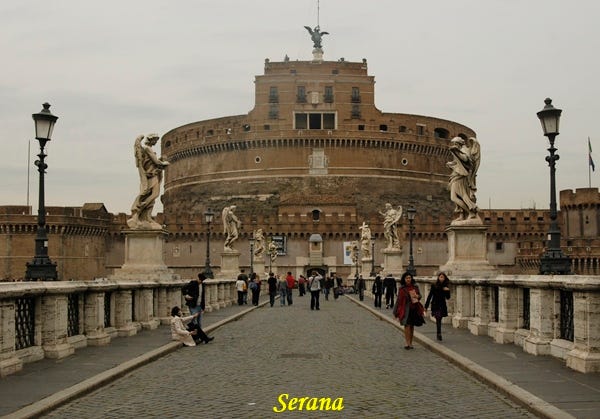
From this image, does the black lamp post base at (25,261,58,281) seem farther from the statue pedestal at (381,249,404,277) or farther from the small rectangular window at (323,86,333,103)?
the small rectangular window at (323,86,333,103)

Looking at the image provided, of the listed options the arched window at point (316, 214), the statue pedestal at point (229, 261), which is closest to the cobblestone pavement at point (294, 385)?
the statue pedestal at point (229, 261)

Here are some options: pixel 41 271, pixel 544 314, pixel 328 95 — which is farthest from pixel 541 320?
pixel 328 95

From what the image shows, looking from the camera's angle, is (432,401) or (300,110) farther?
(300,110)

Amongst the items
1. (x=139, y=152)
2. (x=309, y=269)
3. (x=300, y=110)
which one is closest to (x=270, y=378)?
(x=139, y=152)

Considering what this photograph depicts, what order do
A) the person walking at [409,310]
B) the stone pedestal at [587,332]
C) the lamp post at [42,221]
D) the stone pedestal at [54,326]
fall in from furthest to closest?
1. the lamp post at [42,221]
2. the person walking at [409,310]
3. the stone pedestal at [54,326]
4. the stone pedestal at [587,332]

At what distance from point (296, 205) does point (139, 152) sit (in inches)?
2508

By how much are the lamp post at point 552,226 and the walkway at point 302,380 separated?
1.66m

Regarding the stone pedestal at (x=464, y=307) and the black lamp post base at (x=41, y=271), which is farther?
the stone pedestal at (x=464, y=307)

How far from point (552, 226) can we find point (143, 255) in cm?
749

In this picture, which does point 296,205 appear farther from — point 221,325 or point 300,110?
point 221,325

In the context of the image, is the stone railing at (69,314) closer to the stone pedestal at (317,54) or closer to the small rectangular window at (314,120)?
the small rectangular window at (314,120)

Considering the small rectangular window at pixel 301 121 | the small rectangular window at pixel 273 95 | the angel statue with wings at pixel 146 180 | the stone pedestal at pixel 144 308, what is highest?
the small rectangular window at pixel 273 95

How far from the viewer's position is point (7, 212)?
68.9 metres

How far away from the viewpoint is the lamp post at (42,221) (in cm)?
A: 1361
